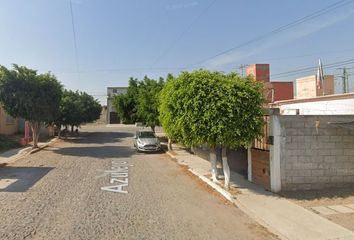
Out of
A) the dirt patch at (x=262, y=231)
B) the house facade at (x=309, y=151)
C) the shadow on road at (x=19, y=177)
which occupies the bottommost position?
the dirt patch at (x=262, y=231)

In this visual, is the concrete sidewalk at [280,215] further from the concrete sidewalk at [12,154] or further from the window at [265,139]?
the concrete sidewalk at [12,154]

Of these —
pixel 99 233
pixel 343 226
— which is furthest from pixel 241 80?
pixel 99 233

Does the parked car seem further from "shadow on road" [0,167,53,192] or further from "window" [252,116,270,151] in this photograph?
"window" [252,116,270,151]

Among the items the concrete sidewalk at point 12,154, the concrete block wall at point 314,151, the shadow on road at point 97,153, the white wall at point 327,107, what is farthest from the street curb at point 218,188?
the concrete sidewalk at point 12,154

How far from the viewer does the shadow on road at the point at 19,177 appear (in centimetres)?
1301

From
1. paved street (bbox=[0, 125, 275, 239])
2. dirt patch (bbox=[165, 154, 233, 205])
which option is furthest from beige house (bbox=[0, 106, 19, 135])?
dirt patch (bbox=[165, 154, 233, 205])

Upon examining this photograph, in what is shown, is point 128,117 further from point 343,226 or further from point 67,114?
point 343,226

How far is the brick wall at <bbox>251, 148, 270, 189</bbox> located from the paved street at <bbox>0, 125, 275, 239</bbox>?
6.18ft

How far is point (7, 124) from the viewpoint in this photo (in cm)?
3725

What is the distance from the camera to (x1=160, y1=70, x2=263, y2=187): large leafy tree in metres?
12.2

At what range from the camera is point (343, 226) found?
8.42m

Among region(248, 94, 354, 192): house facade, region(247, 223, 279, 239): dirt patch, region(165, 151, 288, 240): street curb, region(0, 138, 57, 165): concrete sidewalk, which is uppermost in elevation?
region(248, 94, 354, 192): house facade

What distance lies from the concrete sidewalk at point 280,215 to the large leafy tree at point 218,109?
1.15 m

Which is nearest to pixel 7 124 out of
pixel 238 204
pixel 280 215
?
pixel 238 204
